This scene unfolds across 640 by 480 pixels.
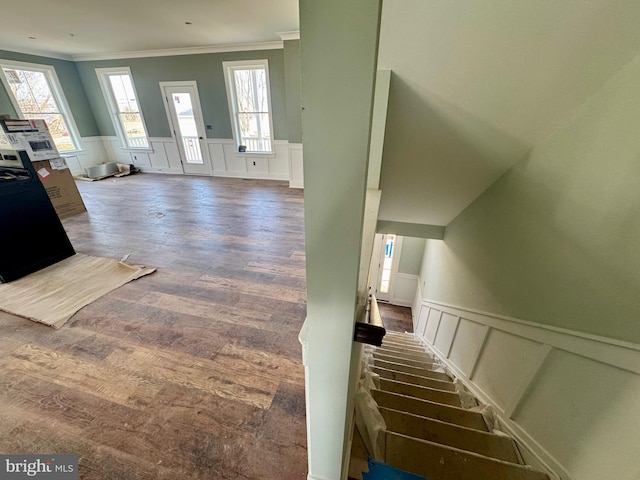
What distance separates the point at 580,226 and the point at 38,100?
9212 mm

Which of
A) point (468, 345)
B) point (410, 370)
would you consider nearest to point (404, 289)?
point (410, 370)

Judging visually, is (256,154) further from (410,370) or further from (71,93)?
(410,370)

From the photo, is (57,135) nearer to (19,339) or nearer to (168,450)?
(19,339)

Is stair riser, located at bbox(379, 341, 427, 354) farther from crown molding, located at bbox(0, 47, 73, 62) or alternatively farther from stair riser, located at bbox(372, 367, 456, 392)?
crown molding, located at bbox(0, 47, 73, 62)

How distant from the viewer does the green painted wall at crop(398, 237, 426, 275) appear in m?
5.03

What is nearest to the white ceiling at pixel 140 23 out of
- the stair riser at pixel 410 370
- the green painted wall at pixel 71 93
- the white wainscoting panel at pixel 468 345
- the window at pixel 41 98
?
the green painted wall at pixel 71 93

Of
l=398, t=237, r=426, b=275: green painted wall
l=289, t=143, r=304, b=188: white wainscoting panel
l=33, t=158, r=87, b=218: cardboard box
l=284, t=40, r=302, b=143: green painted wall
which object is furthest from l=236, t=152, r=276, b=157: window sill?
l=398, t=237, r=426, b=275: green painted wall

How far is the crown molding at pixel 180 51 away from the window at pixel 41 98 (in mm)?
887

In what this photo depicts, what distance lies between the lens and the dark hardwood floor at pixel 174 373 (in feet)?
4.07

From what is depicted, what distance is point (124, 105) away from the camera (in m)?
6.26

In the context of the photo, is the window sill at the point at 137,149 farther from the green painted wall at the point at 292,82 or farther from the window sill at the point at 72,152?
the green painted wall at the point at 292,82

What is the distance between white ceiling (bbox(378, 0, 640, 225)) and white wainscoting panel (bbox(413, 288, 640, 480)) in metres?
1.06

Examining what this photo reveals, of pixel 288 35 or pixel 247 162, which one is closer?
pixel 288 35

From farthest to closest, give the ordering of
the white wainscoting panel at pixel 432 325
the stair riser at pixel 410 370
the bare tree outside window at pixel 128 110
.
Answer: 1. the bare tree outside window at pixel 128 110
2. the white wainscoting panel at pixel 432 325
3. the stair riser at pixel 410 370
